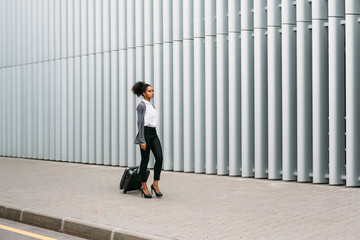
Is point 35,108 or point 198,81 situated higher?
point 198,81

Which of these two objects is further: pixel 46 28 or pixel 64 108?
pixel 46 28

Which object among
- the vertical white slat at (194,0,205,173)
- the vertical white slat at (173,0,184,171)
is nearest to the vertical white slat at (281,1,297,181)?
the vertical white slat at (194,0,205,173)

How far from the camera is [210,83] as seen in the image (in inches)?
503

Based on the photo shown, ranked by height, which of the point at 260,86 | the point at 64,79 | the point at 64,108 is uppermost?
the point at 64,79

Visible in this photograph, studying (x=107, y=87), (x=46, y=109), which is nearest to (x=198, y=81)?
(x=107, y=87)

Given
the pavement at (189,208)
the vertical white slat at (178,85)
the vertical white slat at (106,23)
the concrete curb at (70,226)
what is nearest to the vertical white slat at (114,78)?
the vertical white slat at (106,23)

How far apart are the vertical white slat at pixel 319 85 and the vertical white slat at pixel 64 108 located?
8.89 m

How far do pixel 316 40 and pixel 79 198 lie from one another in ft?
17.5

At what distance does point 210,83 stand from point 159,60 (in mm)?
1957

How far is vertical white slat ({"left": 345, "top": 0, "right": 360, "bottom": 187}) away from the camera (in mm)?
10117

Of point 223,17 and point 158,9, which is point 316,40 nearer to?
point 223,17

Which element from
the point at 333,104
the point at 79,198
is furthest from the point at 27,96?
the point at 333,104

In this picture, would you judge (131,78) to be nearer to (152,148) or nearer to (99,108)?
(99,108)

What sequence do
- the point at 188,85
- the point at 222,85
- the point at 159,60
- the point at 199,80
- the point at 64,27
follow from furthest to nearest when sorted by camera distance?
the point at 64,27, the point at 159,60, the point at 188,85, the point at 199,80, the point at 222,85
